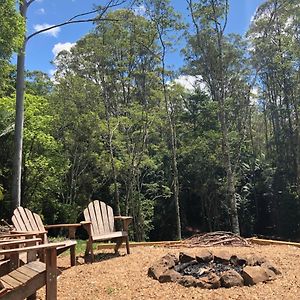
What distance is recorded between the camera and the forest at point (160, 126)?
1149 centimetres

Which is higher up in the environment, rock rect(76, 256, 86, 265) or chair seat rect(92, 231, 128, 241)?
chair seat rect(92, 231, 128, 241)

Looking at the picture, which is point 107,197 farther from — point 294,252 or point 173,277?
point 173,277

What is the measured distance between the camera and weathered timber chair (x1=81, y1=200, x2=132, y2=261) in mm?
4744

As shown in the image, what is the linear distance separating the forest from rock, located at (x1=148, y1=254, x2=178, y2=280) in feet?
19.1

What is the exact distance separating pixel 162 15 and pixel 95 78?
3844mm

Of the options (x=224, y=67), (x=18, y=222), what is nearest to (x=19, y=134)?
(x=18, y=222)

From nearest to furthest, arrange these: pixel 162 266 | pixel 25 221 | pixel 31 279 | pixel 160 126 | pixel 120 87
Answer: pixel 31 279
pixel 162 266
pixel 25 221
pixel 120 87
pixel 160 126

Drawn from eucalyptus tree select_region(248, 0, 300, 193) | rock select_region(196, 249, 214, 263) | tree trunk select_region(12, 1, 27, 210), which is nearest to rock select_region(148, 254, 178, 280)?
rock select_region(196, 249, 214, 263)

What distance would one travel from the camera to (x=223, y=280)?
333 centimetres

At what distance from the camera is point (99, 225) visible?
16.5 feet

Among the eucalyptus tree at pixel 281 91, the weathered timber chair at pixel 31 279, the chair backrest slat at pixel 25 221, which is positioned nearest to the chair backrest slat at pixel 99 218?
the chair backrest slat at pixel 25 221

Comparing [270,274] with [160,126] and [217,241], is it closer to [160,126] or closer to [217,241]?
[217,241]

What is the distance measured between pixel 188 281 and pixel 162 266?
18.6 inches

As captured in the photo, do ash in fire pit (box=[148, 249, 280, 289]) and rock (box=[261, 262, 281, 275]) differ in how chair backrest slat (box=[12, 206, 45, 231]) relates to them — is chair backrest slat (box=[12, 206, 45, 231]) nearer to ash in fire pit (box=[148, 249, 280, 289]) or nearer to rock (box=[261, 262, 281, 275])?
ash in fire pit (box=[148, 249, 280, 289])
